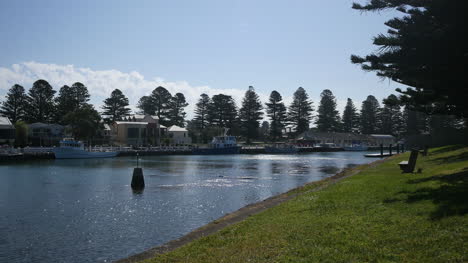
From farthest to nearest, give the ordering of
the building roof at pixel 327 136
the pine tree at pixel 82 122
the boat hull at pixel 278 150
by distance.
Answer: the building roof at pixel 327 136, the boat hull at pixel 278 150, the pine tree at pixel 82 122

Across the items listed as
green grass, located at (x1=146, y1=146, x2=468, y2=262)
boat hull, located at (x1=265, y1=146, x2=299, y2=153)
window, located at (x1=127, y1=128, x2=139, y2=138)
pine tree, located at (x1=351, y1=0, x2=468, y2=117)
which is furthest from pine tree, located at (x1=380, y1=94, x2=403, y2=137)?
green grass, located at (x1=146, y1=146, x2=468, y2=262)

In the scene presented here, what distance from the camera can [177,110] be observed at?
127 m

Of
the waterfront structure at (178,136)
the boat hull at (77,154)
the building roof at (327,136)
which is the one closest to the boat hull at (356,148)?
the building roof at (327,136)

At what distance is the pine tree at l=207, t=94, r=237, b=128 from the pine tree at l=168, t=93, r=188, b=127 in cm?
1074

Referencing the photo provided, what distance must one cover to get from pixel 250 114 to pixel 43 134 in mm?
55937

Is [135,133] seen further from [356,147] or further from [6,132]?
[356,147]

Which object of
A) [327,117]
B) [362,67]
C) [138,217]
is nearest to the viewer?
[362,67]

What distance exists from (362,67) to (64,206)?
17338 millimetres

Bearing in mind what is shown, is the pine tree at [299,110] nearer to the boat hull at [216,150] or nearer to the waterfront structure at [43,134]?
the boat hull at [216,150]

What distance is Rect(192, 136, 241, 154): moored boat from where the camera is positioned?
287ft

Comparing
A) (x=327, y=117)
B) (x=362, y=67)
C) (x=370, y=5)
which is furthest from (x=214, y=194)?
(x=327, y=117)

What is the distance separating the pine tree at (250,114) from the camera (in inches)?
4653

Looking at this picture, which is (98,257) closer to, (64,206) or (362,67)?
(64,206)

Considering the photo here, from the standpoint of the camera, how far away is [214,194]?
26938mm
